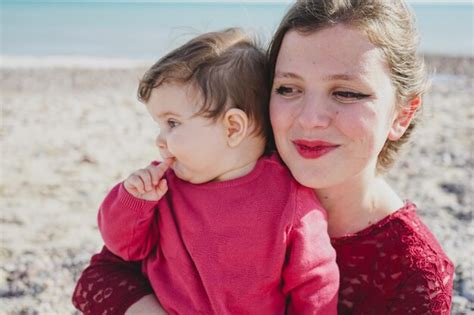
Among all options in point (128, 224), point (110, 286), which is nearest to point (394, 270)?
point (128, 224)

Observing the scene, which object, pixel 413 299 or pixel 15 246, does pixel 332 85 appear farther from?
pixel 15 246

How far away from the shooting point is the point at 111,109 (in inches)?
449

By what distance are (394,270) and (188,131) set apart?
3.01 feet

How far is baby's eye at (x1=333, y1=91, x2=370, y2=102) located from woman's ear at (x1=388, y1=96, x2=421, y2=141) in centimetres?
29

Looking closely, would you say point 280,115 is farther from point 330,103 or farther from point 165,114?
point 165,114

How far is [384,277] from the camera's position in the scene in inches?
102

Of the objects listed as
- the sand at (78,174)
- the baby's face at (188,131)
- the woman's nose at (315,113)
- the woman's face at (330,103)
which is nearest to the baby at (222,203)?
the baby's face at (188,131)

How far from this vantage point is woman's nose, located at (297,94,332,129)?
7.91ft

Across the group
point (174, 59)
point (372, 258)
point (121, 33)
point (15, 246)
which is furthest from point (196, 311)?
point (121, 33)

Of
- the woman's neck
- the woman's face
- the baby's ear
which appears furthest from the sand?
the baby's ear

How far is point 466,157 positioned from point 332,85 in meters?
6.31

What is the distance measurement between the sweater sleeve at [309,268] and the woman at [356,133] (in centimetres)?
15

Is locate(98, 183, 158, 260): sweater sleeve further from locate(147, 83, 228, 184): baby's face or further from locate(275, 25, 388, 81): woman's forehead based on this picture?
locate(275, 25, 388, 81): woman's forehead

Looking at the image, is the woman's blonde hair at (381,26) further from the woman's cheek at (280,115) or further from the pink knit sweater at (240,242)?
the pink knit sweater at (240,242)
